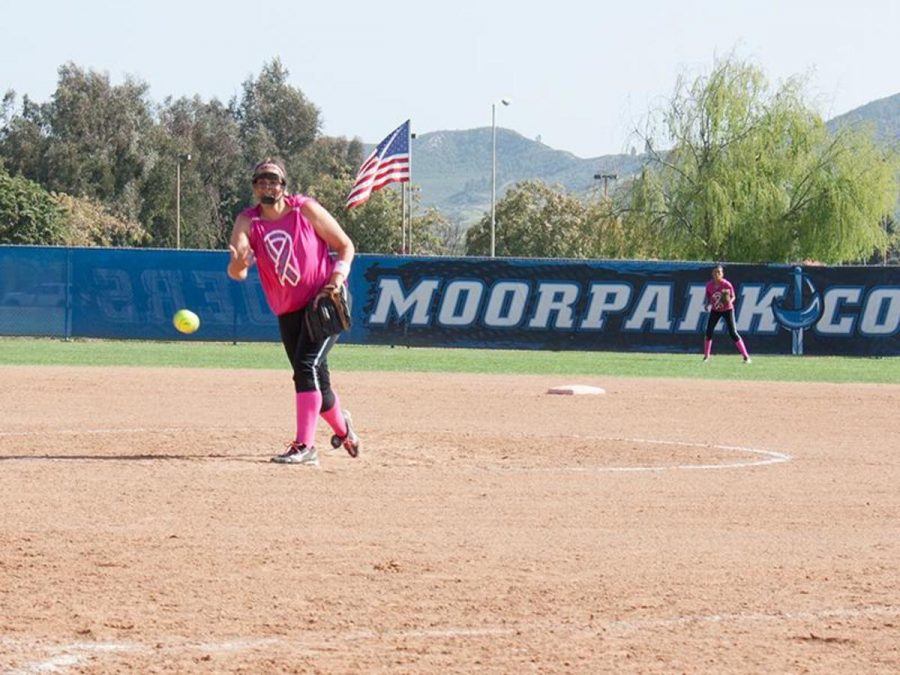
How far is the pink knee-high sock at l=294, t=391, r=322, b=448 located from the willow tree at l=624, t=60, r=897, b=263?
45377 mm

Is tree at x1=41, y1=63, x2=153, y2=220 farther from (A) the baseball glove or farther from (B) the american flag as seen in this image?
(A) the baseball glove

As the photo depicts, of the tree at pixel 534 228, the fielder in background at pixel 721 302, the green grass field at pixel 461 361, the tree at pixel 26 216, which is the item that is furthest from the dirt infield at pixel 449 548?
the tree at pixel 534 228

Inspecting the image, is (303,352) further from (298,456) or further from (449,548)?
(449,548)

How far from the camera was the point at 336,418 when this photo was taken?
10.7m

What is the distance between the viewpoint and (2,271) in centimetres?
3084

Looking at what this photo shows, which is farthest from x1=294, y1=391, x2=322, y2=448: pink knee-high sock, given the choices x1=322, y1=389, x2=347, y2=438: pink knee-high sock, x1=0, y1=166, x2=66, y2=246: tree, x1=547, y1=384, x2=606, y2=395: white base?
x1=0, y1=166, x2=66, y2=246: tree

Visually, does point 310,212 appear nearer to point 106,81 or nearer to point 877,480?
point 877,480

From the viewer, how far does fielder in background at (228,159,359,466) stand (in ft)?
33.3

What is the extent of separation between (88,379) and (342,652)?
1487cm

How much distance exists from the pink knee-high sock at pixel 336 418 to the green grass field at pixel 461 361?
12724 mm

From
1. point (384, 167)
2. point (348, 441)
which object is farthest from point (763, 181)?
point (348, 441)

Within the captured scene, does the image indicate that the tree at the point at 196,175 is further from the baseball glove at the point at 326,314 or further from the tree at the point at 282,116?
the baseball glove at the point at 326,314

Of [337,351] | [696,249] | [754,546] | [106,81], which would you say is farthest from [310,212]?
[106,81]

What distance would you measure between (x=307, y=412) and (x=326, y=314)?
28.2 inches
